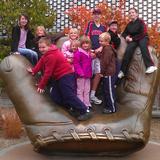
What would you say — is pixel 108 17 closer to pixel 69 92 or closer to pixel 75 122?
pixel 69 92

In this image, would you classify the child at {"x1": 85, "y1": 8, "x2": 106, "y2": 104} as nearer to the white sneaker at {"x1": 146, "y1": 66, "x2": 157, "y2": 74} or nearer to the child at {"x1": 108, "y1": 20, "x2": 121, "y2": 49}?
the child at {"x1": 108, "y1": 20, "x2": 121, "y2": 49}

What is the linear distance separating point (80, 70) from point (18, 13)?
19.6ft

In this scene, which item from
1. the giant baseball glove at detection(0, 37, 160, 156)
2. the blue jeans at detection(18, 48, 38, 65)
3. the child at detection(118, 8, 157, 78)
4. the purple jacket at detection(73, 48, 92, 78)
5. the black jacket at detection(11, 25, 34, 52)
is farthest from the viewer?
the black jacket at detection(11, 25, 34, 52)

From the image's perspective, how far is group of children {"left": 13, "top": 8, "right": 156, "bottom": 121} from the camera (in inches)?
199

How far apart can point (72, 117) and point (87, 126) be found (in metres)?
0.20

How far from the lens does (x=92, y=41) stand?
5.85 m

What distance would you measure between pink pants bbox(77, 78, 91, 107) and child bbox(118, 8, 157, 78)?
389 mm

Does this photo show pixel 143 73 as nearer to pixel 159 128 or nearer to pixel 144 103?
pixel 144 103

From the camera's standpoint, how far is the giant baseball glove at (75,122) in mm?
4891

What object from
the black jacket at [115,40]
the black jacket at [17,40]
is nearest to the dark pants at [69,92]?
the black jacket at [115,40]

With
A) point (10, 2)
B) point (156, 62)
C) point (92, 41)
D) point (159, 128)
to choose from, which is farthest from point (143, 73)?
point (10, 2)

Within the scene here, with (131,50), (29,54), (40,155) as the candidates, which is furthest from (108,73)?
(40,155)

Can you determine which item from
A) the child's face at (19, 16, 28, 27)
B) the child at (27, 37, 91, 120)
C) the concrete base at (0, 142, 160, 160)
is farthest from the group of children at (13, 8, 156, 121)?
the concrete base at (0, 142, 160, 160)

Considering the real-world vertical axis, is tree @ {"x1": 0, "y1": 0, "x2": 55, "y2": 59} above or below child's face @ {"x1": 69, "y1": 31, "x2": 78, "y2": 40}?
below
